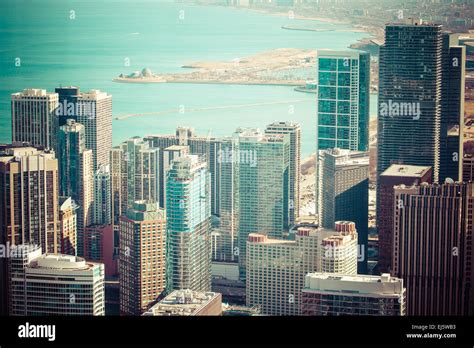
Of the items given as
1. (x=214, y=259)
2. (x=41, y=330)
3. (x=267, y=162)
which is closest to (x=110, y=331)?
(x=41, y=330)

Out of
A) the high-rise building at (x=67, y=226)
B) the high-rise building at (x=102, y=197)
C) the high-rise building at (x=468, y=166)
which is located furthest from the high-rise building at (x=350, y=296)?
the high-rise building at (x=102, y=197)

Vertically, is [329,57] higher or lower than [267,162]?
higher

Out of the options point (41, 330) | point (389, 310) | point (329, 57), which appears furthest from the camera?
point (329, 57)

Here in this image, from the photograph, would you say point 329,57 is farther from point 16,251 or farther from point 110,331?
point 110,331

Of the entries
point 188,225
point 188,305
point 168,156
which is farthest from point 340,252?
point 168,156

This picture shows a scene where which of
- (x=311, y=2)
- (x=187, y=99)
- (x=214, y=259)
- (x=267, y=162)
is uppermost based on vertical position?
(x=311, y=2)

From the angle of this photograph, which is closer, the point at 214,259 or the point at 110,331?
the point at 110,331

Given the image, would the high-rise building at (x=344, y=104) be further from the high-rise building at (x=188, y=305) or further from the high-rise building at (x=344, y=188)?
the high-rise building at (x=188, y=305)

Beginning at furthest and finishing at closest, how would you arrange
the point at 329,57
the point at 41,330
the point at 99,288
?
the point at 329,57
the point at 99,288
the point at 41,330
